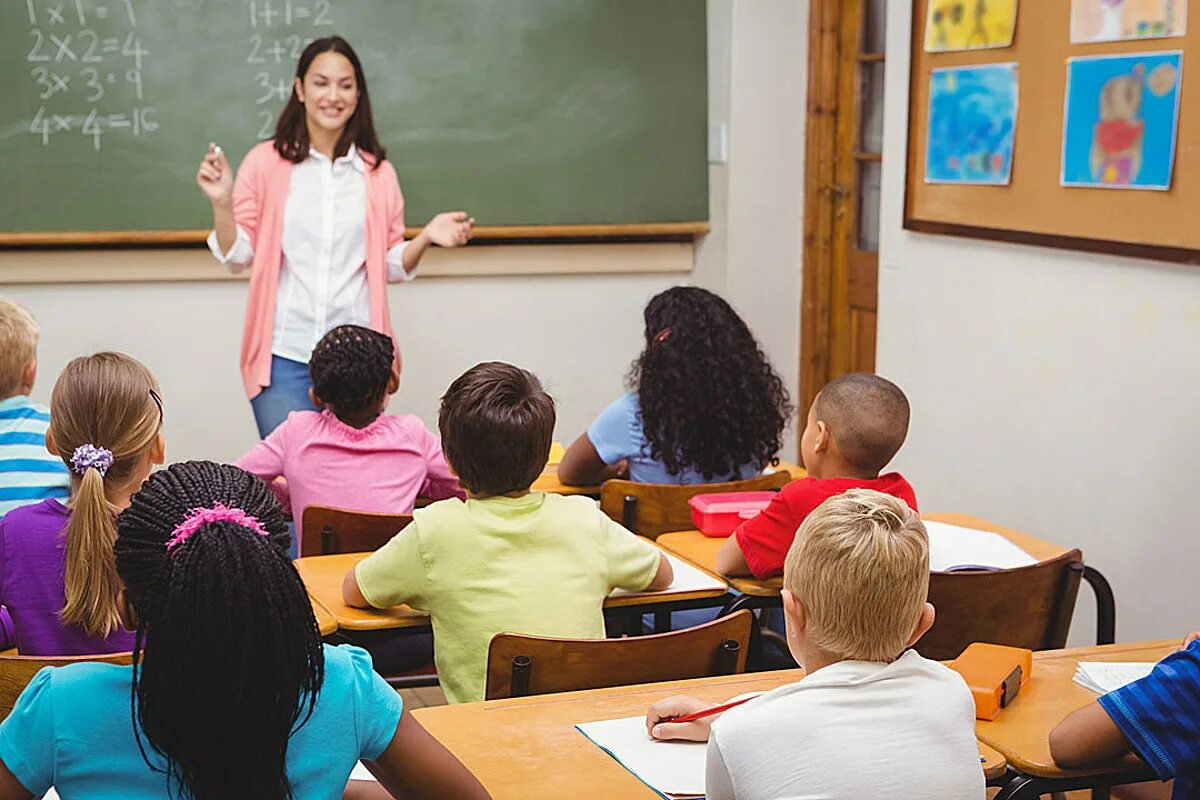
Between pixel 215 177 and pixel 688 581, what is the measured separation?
2.01m

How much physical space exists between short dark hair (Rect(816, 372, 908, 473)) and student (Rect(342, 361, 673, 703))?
0.45 metres

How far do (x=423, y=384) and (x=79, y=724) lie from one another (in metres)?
4.23

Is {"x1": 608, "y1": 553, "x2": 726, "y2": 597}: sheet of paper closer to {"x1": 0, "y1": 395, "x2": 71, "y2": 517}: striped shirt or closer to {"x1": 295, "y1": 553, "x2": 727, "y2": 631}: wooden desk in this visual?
{"x1": 295, "y1": 553, "x2": 727, "y2": 631}: wooden desk

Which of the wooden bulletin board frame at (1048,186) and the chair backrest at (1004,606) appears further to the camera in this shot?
the wooden bulletin board frame at (1048,186)

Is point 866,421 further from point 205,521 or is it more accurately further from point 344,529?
point 205,521

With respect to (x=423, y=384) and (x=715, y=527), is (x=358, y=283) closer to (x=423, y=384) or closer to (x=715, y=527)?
(x=423, y=384)

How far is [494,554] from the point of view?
233cm

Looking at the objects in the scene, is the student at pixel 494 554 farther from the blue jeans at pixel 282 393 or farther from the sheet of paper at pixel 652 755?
the blue jeans at pixel 282 393

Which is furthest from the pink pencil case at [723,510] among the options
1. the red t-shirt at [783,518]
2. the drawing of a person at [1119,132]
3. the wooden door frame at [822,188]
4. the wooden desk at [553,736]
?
the wooden door frame at [822,188]

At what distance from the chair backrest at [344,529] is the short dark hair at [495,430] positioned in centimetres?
41

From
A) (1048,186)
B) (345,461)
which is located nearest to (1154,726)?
(345,461)

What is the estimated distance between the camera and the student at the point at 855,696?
1.51 metres

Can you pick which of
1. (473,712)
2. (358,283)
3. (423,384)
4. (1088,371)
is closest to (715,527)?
(473,712)

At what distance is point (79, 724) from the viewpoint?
1.39m
